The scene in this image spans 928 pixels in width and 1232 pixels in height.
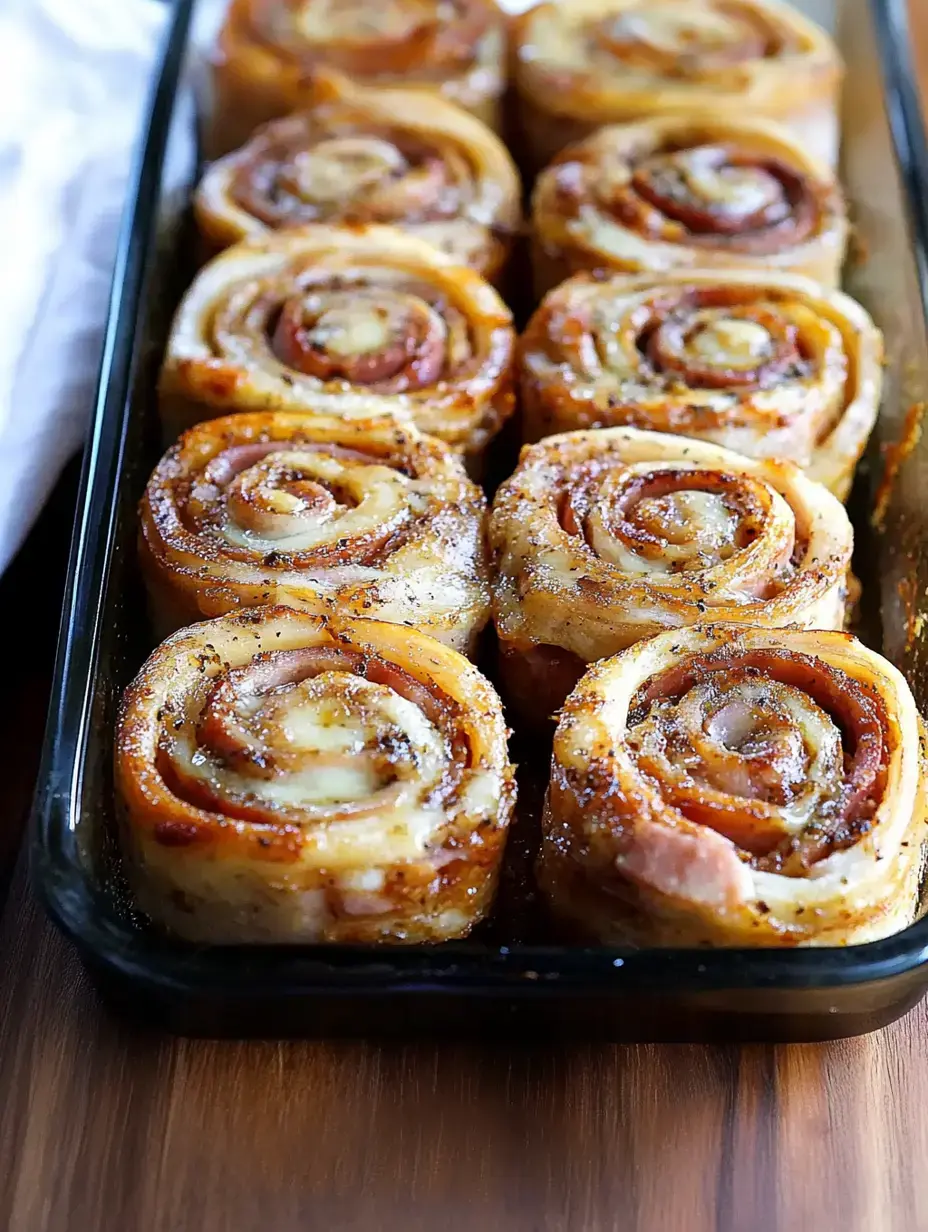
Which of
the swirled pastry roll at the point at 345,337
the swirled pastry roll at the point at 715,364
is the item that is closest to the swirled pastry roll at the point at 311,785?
the swirled pastry roll at the point at 345,337

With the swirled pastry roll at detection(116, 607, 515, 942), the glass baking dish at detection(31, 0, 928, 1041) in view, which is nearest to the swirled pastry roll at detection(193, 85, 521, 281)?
the glass baking dish at detection(31, 0, 928, 1041)

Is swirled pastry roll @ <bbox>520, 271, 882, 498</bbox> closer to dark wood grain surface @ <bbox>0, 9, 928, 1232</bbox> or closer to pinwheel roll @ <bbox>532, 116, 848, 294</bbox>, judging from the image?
pinwheel roll @ <bbox>532, 116, 848, 294</bbox>

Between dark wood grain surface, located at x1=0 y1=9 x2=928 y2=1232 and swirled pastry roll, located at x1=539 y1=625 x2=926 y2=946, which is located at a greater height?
swirled pastry roll, located at x1=539 y1=625 x2=926 y2=946

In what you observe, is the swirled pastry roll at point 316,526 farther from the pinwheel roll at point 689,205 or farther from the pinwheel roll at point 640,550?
the pinwheel roll at point 689,205

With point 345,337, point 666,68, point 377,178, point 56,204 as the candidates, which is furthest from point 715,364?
point 56,204

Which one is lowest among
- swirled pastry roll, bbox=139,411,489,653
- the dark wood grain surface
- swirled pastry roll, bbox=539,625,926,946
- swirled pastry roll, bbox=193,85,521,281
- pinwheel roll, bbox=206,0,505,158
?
the dark wood grain surface

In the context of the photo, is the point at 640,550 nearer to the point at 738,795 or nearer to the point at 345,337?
the point at 738,795
